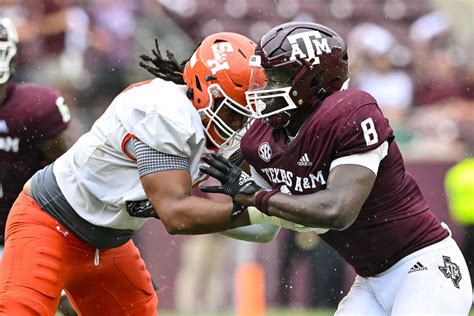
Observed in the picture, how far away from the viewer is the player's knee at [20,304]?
168 inches

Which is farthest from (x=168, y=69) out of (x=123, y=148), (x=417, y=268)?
(x=417, y=268)

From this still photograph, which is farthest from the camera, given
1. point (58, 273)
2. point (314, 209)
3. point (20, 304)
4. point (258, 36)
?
point (258, 36)

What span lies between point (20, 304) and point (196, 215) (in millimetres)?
817

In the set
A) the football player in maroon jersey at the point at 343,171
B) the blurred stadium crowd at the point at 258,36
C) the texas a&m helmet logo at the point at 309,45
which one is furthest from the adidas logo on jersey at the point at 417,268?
the blurred stadium crowd at the point at 258,36

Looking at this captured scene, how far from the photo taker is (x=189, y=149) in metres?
4.16

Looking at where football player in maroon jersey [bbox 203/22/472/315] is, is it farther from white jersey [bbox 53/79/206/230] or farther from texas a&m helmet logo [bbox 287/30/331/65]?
white jersey [bbox 53/79/206/230]

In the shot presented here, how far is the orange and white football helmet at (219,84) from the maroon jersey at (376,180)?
0.10 metres

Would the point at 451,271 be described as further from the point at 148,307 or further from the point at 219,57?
the point at 148,307

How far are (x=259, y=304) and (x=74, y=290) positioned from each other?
11.6 ft

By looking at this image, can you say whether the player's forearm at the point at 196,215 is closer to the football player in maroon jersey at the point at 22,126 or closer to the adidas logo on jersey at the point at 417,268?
the adidas logo on jersey at the point at 417,268

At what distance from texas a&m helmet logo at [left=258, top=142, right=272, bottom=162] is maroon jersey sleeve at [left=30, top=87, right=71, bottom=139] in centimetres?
159

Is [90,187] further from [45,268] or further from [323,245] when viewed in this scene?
[323,245]

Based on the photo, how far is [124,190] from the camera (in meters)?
4.36

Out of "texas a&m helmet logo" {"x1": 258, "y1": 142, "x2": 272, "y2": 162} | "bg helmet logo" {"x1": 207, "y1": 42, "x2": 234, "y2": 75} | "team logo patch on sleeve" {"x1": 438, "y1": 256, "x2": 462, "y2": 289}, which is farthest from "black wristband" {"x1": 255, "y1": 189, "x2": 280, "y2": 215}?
"team logo patch on sleeve" {"x1": 438, "y1": 256, "x2": 462, "y2": 289}
